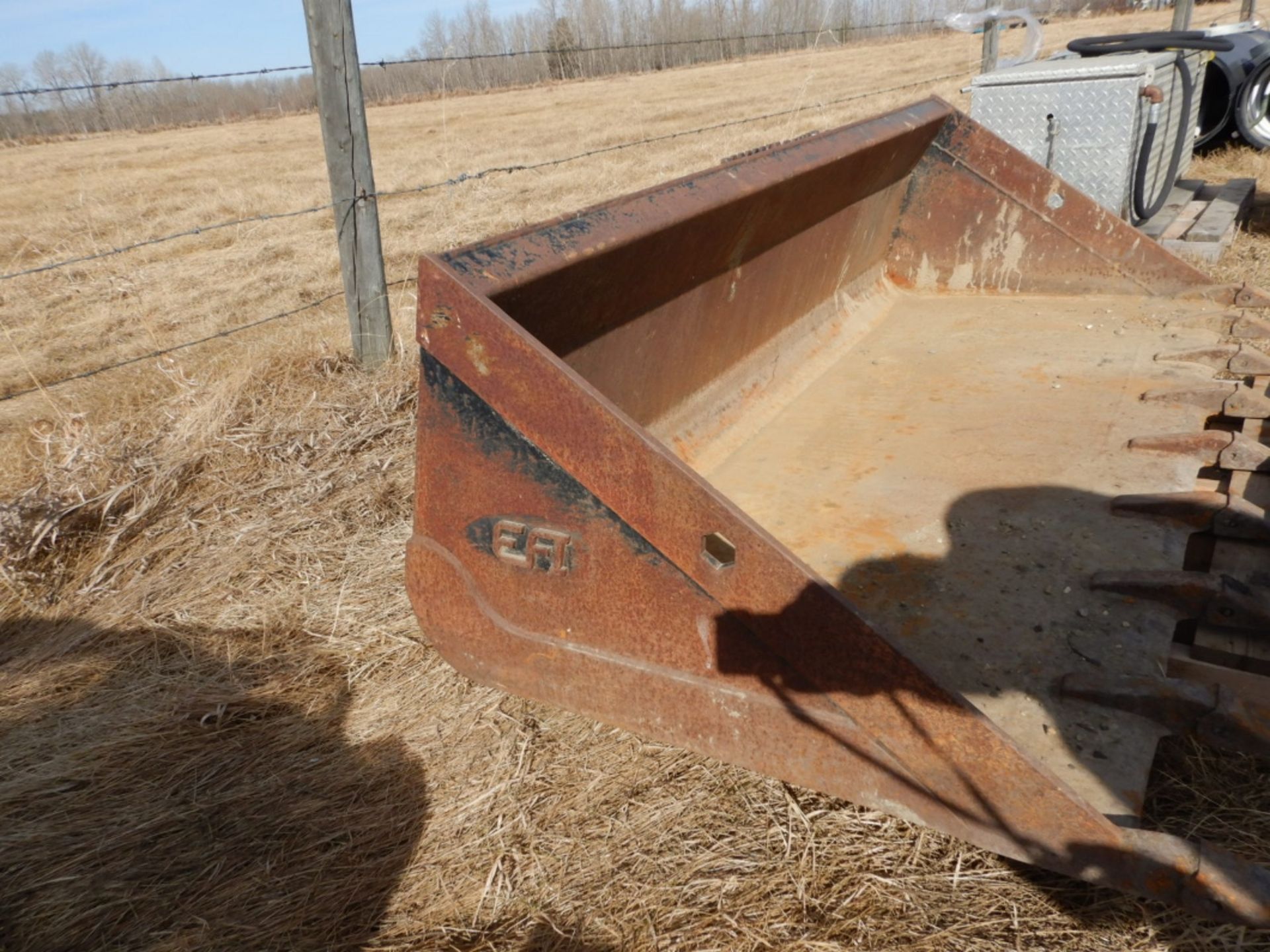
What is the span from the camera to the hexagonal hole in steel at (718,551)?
5.24 feet

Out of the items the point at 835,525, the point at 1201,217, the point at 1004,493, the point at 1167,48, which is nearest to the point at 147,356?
the point at 835,525

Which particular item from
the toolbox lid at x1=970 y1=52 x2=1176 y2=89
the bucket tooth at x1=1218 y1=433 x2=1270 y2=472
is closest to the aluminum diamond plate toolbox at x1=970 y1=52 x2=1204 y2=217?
the toolbox lid at x1=970 y1=52 x2=1176 y2=89

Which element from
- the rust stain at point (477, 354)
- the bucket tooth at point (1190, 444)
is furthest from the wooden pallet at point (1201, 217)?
the rust stain at point (477, 354)

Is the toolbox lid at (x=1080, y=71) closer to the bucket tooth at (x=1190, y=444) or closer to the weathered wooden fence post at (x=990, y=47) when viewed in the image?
the weathered wooden fence post at (x=990, y=47)

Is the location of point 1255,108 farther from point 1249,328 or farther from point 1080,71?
point 1249,328

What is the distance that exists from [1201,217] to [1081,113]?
→ 130 centimetres

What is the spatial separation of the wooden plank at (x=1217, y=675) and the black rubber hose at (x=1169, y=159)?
13.9ft

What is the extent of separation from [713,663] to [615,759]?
0.40m

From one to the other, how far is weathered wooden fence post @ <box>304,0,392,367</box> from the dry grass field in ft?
0.76

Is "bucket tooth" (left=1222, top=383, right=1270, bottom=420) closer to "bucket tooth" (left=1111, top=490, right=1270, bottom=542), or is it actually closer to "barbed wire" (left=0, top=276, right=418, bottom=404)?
"bucket tooth" (left=1111, top=490, right=1270, bottom=542)

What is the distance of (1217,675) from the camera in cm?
175

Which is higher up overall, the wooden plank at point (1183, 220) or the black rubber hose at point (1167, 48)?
the black rubber hose at point (1167, 48)

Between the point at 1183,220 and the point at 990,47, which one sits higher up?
the point at 990,47

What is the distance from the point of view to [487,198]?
10.6 metres
